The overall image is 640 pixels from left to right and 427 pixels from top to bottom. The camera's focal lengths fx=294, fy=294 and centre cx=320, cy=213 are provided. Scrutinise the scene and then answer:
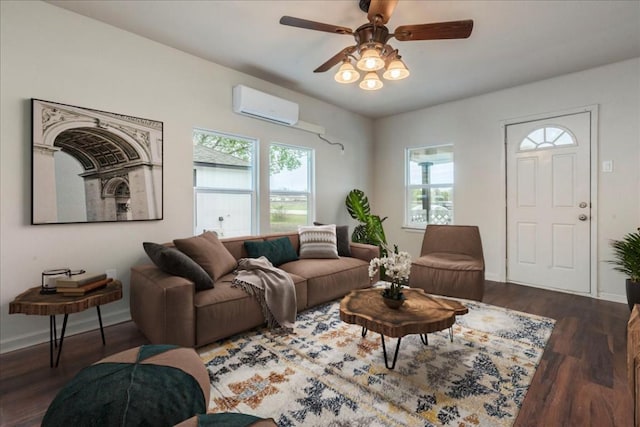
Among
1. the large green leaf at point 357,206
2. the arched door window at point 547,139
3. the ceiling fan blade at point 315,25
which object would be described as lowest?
the large green leaf at point 357,206

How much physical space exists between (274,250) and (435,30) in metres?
2.40

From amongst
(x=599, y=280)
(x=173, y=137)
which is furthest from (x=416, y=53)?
(x=599, y=280)

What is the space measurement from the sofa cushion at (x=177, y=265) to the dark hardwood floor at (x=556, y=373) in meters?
0.68

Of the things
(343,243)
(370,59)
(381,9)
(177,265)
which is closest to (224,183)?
(177,265)

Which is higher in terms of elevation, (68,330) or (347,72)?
(347,72)

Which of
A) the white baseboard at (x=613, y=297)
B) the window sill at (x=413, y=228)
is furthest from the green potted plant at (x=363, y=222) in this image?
the white baseboard at (x=613, y=297)

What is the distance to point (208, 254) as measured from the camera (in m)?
2.58

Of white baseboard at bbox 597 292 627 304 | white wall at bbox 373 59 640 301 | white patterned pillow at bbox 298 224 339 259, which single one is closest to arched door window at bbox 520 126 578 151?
white wall at bbox 373 59 640 301

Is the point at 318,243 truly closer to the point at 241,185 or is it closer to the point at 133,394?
the point at 241,185

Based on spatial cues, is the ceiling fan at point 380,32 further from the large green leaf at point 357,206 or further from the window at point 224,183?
the large green leaf at point 357,206

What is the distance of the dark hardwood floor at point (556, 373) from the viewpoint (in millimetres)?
1525

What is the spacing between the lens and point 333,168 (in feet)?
15.6

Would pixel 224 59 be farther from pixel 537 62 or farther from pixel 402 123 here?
pixel 537 62

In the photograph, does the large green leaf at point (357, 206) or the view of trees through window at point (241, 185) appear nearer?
the view of trees through window at point (241, 185)
